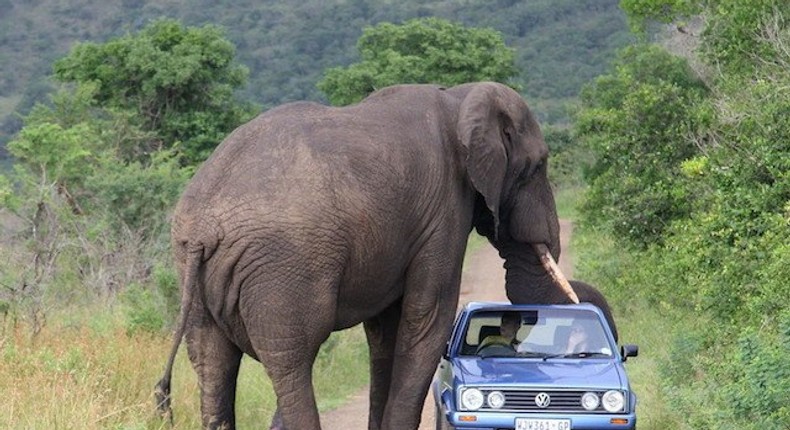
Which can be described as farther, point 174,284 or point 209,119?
point 209,119

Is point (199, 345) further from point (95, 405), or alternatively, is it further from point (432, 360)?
point (432, 360)

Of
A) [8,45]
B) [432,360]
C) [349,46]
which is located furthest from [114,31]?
[432,360]

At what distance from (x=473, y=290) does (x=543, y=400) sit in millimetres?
18819

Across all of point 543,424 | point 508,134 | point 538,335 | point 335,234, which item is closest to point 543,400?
point 543,424

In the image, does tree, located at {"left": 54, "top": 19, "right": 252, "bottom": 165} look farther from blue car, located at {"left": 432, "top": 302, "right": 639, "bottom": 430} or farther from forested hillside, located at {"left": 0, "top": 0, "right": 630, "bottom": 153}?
forested hillside, located at {"left": 0, "top": 0, "right": 630, "bottom": 153}

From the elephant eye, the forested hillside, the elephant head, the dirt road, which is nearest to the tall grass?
the dirt road

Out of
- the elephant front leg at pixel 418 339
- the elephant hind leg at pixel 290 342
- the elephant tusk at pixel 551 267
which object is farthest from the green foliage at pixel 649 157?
the elephant hind leg at pixel 290 342

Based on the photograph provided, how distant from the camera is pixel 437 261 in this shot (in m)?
10.8

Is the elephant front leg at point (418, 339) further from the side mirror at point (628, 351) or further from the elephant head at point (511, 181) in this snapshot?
the side mirror at point (628, 351)

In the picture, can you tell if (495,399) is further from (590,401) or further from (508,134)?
(508,134)

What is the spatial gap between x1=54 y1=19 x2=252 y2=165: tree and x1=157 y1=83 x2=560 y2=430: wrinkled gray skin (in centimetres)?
2250

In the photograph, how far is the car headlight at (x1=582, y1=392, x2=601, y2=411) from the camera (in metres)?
10.6

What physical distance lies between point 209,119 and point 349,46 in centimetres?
5561

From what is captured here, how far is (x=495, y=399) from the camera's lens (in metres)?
10.7
